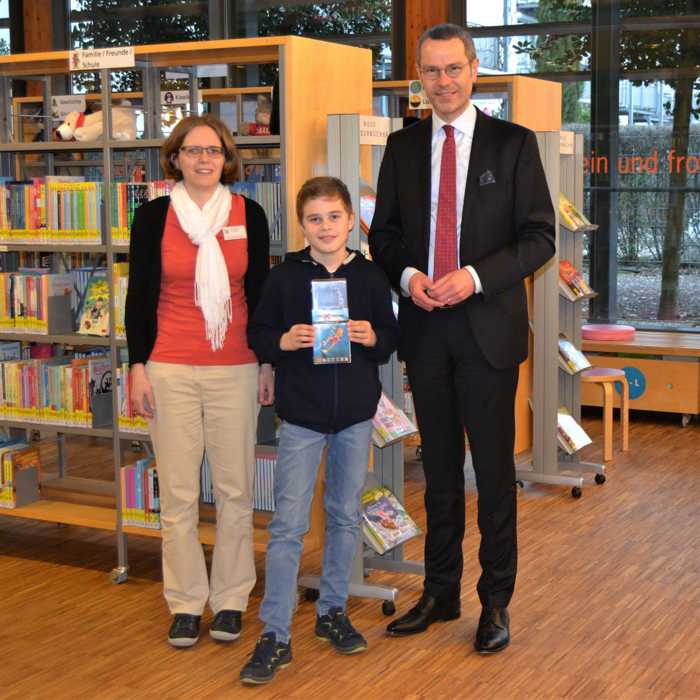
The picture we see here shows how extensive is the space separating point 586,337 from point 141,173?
410cm

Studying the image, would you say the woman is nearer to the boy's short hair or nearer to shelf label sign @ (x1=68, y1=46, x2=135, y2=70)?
the boy's short hair

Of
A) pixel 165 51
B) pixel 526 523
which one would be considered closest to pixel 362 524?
pixel 526 523

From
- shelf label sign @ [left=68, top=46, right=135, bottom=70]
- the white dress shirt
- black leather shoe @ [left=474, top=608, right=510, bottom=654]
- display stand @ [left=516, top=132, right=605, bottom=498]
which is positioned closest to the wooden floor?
black leather shoe @ [left=474, top=608, right=510, bottom=654]

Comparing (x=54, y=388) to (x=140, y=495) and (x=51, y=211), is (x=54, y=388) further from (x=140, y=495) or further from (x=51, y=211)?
(x=51, y=211)

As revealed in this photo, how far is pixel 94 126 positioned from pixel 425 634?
2522 mm

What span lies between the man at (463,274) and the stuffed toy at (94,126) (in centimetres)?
145

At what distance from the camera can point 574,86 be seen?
9.41m

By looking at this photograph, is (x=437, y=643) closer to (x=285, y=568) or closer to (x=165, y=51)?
(x=285, y=568)

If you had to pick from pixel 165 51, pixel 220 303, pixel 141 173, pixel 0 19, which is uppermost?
pixel 0 19

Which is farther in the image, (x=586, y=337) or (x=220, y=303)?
(x=586, y=337)

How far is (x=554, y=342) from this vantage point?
614 centimetres

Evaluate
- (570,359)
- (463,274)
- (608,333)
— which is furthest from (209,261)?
(608,333)

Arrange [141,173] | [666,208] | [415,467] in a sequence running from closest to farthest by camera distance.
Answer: [141,173] < [415,467] < [666,208]

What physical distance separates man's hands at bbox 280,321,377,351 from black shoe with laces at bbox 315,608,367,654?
956mm
